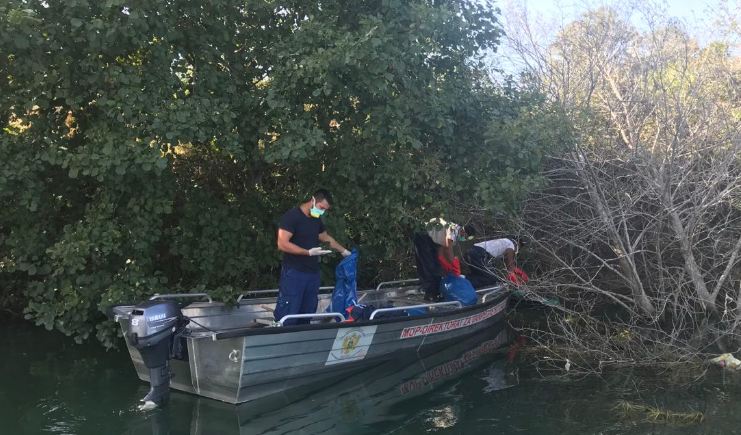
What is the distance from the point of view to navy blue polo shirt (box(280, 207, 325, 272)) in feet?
22.2

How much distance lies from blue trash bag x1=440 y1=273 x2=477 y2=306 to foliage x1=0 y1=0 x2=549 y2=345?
1147 mm

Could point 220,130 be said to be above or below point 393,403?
above

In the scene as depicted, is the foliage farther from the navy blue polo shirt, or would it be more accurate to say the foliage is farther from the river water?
the river water

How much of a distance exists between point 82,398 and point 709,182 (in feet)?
25.3

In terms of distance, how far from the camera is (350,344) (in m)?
7.18

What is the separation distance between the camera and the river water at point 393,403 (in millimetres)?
5934

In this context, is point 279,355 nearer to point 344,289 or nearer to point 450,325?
point 344,289

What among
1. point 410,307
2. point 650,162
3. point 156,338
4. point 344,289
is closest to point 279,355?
point 156,338

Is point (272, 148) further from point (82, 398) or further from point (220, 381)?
point (82, 398)

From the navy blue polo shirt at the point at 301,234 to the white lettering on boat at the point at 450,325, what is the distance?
1648 mm

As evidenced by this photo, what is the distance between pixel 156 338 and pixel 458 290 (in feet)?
14.6

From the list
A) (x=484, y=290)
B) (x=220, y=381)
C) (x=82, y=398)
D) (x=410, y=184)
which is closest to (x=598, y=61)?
(x=410, y=184)

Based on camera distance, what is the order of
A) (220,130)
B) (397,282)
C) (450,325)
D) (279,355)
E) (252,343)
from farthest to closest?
1. (397,282)
2. (450,325)
3. (220,130)
4. (279,355)
5. (252,343)

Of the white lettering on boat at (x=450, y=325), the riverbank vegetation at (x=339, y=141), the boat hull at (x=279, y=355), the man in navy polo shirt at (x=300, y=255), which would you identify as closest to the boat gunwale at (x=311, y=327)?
the boat hull at (x=279, y=355)
